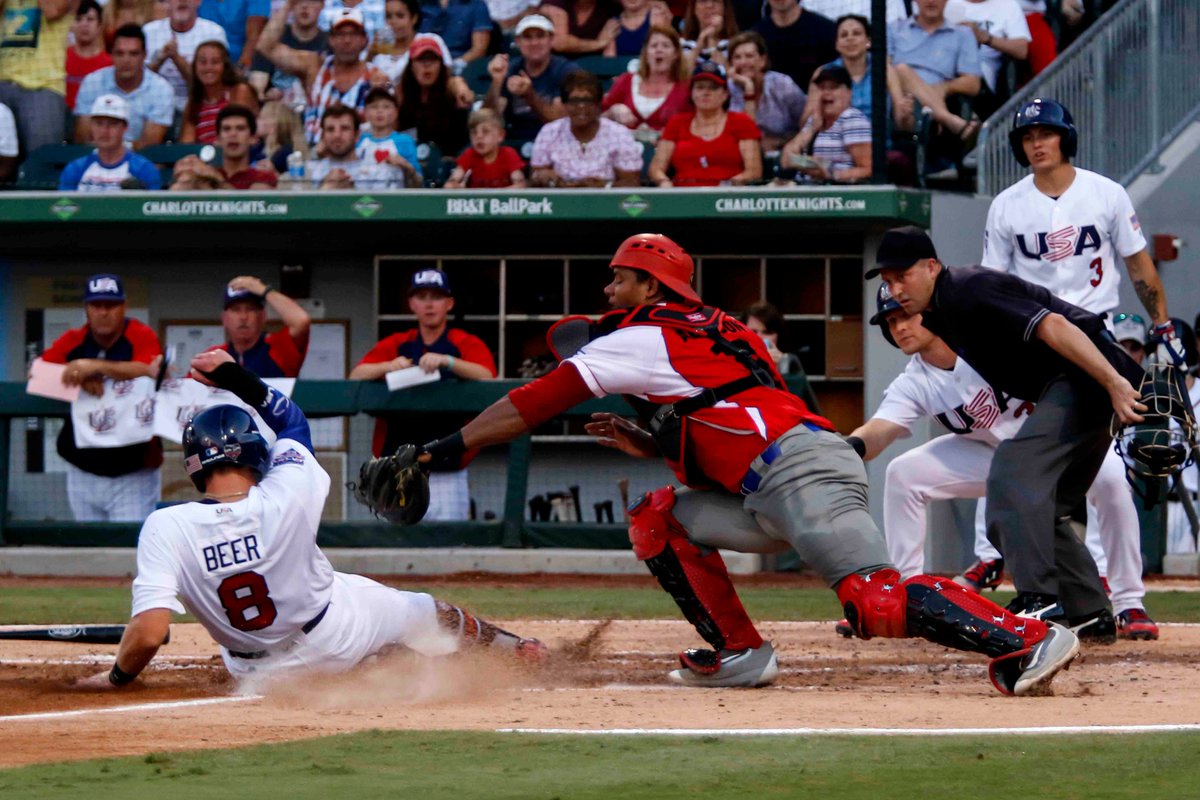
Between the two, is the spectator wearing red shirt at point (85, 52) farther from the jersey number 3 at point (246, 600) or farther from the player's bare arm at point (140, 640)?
the jersey number 3 at point (246, 600)

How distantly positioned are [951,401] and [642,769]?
4059mm

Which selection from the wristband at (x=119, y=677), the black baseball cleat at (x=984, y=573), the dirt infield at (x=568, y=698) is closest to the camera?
the dirt infield at (x=568, y=698)

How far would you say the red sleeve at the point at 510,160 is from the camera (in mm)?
12508

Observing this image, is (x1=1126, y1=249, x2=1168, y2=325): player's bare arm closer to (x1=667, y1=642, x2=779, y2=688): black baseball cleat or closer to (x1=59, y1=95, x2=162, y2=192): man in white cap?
(x1=667, y1=642, x2=779, y2=688): black baseball cleat

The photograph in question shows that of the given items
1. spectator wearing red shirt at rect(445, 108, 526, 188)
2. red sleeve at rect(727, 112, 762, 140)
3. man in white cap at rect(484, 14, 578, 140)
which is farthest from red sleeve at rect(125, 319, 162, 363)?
red sleeve at rect(727, 112, 762, 140)

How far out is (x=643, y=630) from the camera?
7660 mm

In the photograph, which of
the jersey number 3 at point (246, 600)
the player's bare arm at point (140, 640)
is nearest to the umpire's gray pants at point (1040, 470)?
the jersey number 3 at point (246, 600)

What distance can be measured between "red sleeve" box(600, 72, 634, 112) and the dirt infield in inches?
260

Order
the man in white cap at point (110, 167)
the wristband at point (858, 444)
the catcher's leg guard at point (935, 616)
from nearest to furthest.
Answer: the catcher's leg guard at point (935, 616) → the wristband at point (858, 444) → the man in white cap at point (110, 167)

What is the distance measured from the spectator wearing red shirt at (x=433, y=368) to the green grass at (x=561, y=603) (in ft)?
2.61

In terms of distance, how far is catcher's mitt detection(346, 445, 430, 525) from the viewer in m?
5.27

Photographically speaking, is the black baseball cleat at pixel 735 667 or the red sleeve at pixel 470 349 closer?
the black baseball cleat at pixel 735 667

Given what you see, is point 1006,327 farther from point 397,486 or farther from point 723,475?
point 397,486

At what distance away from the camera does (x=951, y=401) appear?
→ 24.8 ft
